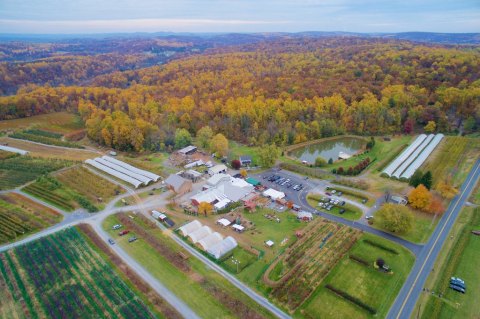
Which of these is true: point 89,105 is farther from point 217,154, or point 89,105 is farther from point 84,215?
point 84,215

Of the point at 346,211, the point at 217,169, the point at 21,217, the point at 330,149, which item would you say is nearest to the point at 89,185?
the point at 21,217

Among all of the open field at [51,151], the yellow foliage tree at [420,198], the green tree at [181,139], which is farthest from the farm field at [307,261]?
the open field at [51,151]

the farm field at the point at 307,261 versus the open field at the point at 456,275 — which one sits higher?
the open field at the point at 456,275

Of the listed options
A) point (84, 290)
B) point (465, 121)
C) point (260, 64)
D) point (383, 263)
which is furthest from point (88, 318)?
point (260, 64)

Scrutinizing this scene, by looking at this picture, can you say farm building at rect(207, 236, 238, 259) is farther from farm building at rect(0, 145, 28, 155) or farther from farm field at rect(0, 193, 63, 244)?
farm building at rect(0, 145, 28, 155)

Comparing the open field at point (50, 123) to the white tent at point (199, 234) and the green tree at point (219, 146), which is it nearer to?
the green tree at point (219, 146)

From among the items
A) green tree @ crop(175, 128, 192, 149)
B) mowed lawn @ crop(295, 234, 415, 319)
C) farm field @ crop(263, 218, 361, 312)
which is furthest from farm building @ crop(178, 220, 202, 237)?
green tree @ crop(175, 128, 192, 149)
